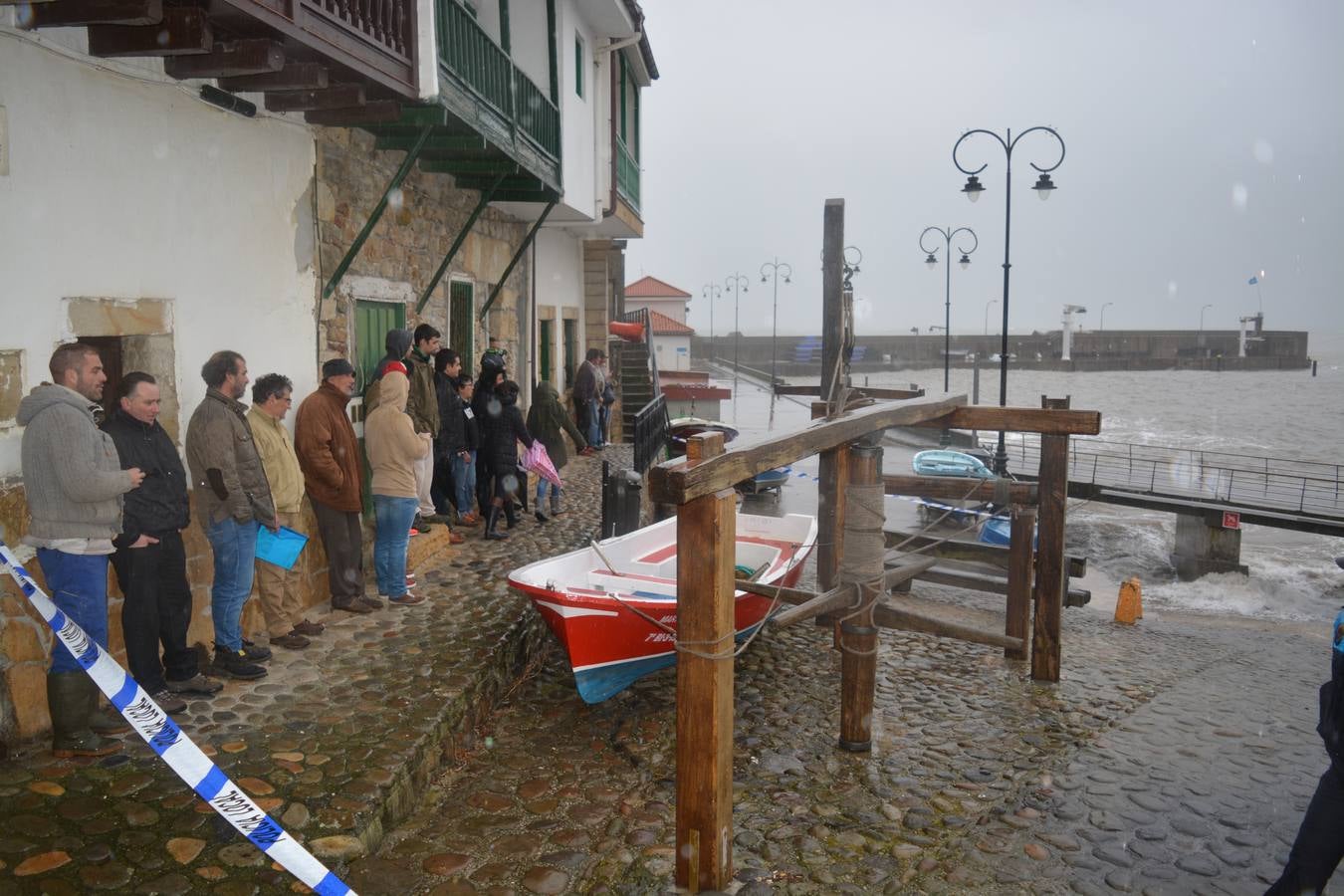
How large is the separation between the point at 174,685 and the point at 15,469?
4.64 feet

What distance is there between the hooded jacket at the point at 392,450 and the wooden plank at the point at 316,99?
2154mm

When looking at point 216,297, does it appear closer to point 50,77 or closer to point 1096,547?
point 50,77

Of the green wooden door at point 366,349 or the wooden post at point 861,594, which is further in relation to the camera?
the green wooden door at point 366,349

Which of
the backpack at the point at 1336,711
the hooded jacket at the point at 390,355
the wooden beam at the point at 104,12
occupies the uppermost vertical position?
the wooden beam at the point at 104,12

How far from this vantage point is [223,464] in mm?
5254

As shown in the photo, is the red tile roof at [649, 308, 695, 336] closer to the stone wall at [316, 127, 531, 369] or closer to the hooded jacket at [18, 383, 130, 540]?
the stone wall at [316, 127, 531, 369]

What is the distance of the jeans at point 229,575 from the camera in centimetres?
536

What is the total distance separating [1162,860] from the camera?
4.84 m

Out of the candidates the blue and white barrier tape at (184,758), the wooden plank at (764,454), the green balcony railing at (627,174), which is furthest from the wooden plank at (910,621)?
the green balcony railing at (627,174)

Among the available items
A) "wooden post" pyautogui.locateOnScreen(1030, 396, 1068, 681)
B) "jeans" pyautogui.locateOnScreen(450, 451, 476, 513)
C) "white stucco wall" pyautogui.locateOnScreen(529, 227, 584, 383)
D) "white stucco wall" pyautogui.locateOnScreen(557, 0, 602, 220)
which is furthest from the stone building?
"wooden post" pyautogui.locateOnScreen(1030, 396, 1068, 681)

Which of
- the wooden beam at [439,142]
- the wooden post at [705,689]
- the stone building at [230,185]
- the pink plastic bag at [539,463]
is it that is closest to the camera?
the wooden post at [705,689]

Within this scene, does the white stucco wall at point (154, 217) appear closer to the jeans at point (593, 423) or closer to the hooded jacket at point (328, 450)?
the hooded jacket at point (328, 450)

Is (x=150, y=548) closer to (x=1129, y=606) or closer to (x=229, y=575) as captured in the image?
(x=229, y=575)

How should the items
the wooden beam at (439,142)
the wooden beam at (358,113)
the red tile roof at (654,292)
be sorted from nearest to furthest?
the wooden beam at (358,113)
the wooden beam at (439,142)
the red tile roof at (654,292)
